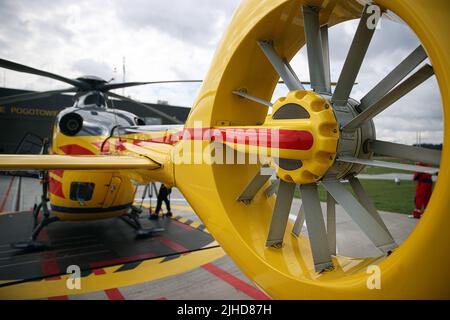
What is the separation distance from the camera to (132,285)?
14.4 feet

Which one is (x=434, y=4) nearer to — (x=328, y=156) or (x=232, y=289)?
(x=328, y=156)

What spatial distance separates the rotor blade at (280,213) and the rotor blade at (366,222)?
308mm

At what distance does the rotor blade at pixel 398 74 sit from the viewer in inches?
61.8

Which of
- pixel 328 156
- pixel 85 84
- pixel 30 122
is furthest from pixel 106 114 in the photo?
pixel 30 122

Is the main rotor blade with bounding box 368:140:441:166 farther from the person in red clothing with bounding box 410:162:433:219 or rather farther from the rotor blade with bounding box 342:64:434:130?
the person in red clothing with bounding box 410:162:433:219

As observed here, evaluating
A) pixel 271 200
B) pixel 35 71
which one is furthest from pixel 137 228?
pixel 271 200

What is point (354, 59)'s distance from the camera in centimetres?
173

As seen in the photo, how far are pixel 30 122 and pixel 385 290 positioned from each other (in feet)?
84.8

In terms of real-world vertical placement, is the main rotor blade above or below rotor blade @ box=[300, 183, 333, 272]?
above

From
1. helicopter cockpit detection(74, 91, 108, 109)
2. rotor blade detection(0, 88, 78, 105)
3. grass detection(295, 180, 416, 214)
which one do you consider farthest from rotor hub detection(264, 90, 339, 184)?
grass detection(295, 180, 416, 214)

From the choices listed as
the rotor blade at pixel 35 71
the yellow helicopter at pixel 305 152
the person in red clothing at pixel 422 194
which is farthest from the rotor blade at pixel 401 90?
the person in red clothing at pixel 422 194

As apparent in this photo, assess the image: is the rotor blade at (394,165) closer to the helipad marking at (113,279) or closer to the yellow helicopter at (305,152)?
the yellow helicopter at (305,152)

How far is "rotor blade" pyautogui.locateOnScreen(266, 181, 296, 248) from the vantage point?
2049mm
